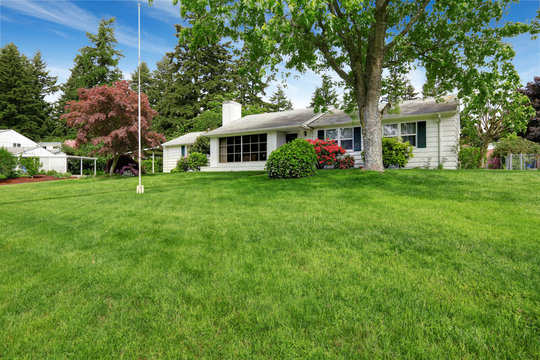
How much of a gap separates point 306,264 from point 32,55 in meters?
58.9

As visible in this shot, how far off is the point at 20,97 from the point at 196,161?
38.0 meters

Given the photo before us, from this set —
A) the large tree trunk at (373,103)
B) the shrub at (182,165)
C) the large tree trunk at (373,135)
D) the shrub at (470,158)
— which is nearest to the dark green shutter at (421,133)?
the shrub at (470,158)

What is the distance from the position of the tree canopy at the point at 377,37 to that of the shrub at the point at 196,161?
10.2 m

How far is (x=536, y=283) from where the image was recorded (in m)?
2.33

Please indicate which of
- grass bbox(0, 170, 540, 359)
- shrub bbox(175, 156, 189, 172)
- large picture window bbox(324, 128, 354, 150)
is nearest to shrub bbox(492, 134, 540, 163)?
large picture window bbox(324, 128, 354, 150)

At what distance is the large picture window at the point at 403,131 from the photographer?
13.1 metres

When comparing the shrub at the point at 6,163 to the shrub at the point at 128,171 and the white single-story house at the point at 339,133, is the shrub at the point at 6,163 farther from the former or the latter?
the white single-story house at the point at 339,133

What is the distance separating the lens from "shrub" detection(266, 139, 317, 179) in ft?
30.4

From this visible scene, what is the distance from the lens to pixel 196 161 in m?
19.3

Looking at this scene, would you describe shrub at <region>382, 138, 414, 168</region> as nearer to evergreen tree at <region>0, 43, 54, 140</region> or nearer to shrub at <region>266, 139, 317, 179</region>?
shrub at <region>266, 139, 317, 179</region>

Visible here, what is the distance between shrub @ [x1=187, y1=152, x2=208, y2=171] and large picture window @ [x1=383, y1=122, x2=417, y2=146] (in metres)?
11.8

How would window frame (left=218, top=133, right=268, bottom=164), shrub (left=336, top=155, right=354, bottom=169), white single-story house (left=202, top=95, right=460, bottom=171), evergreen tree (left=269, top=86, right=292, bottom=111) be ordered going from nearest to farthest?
white single-story house (left=202, top=95, right=460, bottom=171) → shrub (left=336, top=155, right=354, bottom=169) → window frame (left=218, top=133, right=268, bottom=164) → evergreen tree (left=269, top=86, right=292, bottom=111)

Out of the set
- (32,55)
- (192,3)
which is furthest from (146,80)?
(192,3)

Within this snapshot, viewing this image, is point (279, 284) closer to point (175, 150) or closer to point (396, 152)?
point (396, 152)
